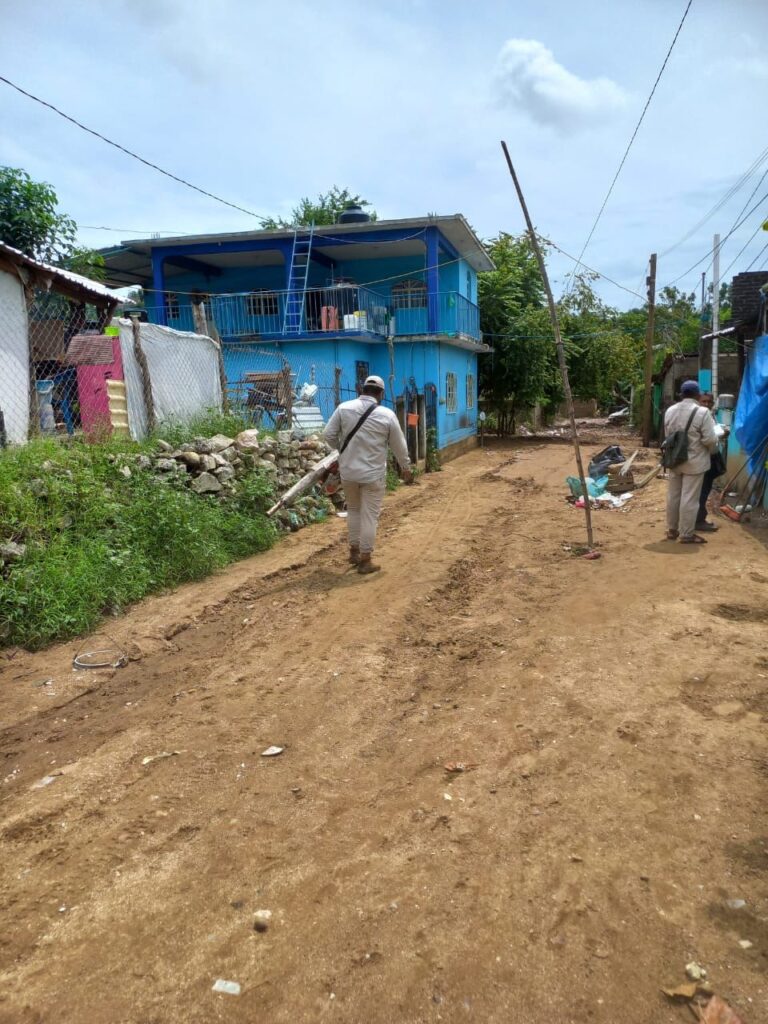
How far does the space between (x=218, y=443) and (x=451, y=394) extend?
44.4ft

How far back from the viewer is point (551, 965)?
1.97 meters

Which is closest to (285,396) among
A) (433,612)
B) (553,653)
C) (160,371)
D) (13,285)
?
(160,371)

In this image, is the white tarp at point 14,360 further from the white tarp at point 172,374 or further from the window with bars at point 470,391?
the window with bars at point 470,391

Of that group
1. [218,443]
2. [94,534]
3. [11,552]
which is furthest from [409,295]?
[11,552]

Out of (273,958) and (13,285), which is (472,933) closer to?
(273,958)

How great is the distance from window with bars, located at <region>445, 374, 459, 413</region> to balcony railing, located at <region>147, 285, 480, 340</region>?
1445 millimetres

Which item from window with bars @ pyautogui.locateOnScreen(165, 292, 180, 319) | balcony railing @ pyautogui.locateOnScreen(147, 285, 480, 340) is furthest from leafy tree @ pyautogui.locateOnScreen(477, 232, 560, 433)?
window with bars @ pyautogui.locateOnScreen(165, 292, 180, 319)

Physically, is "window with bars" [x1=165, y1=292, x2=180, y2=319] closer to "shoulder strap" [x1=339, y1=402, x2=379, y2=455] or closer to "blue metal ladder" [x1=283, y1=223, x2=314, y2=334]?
"blue metal ladder" [x1=283, y1=223, x2=314, y2=334]

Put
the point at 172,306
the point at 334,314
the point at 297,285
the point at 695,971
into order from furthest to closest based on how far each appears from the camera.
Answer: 1. the point at 172,306
2. the point at 297,285
3. the point at 334,314
4. the point at 695,971

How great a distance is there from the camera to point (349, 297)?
59.2 feet

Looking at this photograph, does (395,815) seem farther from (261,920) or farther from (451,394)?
(451,394)

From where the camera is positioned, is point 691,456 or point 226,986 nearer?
point 226,986

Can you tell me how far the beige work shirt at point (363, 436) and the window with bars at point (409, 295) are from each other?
14344 millimetres

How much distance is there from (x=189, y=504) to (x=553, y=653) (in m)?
4.29
